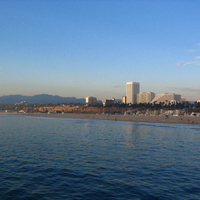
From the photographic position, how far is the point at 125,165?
20.8 m

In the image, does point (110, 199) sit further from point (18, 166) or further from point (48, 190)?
point (18, 166)

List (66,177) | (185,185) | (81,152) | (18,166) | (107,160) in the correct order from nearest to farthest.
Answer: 1. (185,185)
2. (66,177)
3. (18,166)
4. (107,160)
5. (81,152)

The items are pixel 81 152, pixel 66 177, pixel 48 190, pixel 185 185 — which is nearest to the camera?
pixel 48 190

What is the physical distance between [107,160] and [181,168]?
6575mm

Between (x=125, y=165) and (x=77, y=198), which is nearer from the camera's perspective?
(x=77, y=198)

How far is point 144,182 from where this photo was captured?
16.3m

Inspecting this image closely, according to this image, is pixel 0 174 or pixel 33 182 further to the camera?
pixel 0 174

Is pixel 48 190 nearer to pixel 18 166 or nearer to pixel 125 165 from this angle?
pixel 18 166

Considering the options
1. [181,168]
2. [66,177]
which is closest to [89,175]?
[66,177]

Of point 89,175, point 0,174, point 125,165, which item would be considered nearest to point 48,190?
point 89,175

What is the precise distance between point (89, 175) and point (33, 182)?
4.02 meters

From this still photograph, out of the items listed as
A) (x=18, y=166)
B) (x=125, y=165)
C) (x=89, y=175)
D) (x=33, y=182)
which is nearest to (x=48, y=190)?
(x=33, y=182)

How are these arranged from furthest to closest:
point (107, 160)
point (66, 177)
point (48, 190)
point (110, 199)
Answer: point (107, 160), point (66, 177), point (48, 190), point (110, 199)

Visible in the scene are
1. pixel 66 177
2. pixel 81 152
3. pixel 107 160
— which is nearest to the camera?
pixel 66 177
